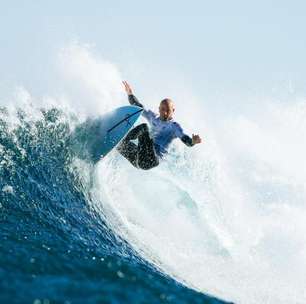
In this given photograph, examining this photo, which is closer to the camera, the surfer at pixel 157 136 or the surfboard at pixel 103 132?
the surfer at pixel 157 136

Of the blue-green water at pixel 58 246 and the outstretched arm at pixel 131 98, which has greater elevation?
the outstretched arm at pixel 131 98

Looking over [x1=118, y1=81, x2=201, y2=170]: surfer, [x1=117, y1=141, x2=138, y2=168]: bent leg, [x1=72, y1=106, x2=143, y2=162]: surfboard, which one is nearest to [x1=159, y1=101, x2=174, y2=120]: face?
[x1=118, y1=81, x2=201, y2=170]: surfer

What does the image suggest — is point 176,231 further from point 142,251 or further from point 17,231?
point 17,231

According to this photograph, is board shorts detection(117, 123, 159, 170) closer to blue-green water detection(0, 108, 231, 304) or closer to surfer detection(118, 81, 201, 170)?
surfer detection(118, 81, 201, 170)

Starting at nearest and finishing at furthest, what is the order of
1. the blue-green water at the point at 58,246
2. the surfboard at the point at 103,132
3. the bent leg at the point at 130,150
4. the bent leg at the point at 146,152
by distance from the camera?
the blue-green water at the point at 58,246
the bent leg at the point at 146,152
the bent leg at the point at 130,150
the surfboard at the point at 103,132

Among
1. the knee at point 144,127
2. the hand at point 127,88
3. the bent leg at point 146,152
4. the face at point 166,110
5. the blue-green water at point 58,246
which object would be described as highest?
the hand at point 127,88

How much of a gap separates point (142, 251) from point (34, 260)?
2809 mm

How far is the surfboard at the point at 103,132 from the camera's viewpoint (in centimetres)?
1073

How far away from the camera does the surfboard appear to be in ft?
35.2

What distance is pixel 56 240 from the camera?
20.0 ft

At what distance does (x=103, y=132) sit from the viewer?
11.0 metres

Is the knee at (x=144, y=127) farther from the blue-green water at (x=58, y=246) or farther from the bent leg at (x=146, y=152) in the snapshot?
the blue-green water at (x=58, y=246)

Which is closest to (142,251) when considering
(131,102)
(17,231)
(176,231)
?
(17,231)

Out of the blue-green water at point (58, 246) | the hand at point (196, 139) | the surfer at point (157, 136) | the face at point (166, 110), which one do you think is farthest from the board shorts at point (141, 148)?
the blue-green water at point (58, 246)
